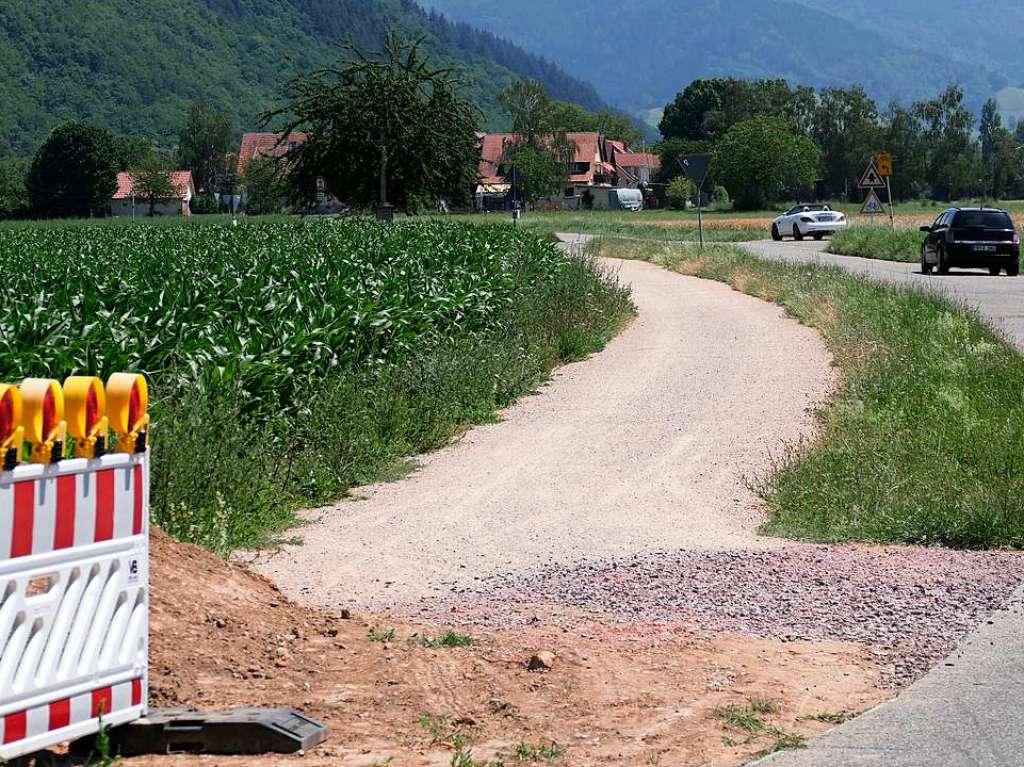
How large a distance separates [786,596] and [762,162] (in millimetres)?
114802

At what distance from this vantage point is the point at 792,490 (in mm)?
10039

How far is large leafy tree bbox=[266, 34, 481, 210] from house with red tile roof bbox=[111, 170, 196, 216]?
88.4 meters

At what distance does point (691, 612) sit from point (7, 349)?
567 centimetres

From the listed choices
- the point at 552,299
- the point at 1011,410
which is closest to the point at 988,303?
the point at 552,299

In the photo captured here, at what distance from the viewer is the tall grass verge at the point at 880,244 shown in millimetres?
44000

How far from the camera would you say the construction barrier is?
433 cm

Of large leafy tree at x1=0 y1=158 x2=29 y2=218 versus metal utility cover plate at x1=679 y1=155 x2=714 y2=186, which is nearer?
metal utility cover plate at x1=679 y1=155 x2=714 y2=186

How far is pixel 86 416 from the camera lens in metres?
4.54

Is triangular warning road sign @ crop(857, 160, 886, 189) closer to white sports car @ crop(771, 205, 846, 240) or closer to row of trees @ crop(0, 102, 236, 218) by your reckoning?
white sports car @ crop(771, 205, 846, 240)

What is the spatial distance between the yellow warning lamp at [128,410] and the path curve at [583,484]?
2713 mm

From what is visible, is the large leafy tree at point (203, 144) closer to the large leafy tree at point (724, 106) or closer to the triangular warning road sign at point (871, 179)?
the large leafy tree at point (724, 106)

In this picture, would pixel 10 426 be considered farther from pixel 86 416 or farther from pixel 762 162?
pixel 762 162

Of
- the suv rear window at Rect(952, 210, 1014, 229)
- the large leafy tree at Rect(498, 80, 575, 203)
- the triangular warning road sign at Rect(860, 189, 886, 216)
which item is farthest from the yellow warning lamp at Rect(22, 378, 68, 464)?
the large leafy tree at Rect(498, 80, 575, 203)

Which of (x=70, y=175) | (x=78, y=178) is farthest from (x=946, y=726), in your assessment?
(x=78, y=178)
